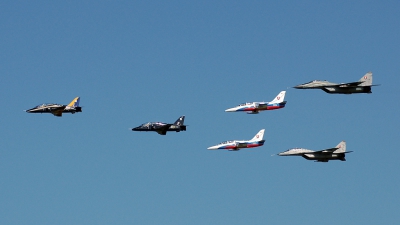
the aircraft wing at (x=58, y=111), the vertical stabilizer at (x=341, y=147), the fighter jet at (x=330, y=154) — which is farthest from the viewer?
the vertical stabilizer at (x=341, y=147)

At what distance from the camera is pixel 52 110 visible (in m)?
192

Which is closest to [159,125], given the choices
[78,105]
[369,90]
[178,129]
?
[178,129]

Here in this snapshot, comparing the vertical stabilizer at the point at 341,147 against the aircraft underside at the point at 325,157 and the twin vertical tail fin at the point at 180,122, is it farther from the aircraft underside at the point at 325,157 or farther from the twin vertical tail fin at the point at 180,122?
the twin vertical tail fin at the point at 180,122

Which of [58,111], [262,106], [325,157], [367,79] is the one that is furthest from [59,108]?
[367,79]

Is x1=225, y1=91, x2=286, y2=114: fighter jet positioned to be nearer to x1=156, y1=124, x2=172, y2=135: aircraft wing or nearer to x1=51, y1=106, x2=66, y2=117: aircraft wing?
x1=156, y1=124, x2=172, y2=135: aircraft wing

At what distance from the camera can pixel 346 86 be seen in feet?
620

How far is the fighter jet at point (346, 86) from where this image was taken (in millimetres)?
187125

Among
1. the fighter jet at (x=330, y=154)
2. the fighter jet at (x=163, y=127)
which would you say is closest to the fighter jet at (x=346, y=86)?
the fighter jet at (x=330, y=154)

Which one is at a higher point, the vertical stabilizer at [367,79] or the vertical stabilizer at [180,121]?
the vertical stabilizer at [367,79]

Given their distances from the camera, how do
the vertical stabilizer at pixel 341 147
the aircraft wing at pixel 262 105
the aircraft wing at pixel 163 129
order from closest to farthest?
the aircraft wing at pixel 163 129
the vertical stabilizer at pixel 341 147
the aircraft wing at pixel 262 105

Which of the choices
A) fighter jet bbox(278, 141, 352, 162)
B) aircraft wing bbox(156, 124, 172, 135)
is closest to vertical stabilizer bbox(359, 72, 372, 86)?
fighter jet bbox(278, 141, 352, 162)

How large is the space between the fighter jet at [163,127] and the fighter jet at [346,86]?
29235mm

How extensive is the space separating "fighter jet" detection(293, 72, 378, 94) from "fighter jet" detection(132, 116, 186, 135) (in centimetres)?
2923

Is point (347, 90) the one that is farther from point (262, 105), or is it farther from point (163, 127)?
point (163, 127)
